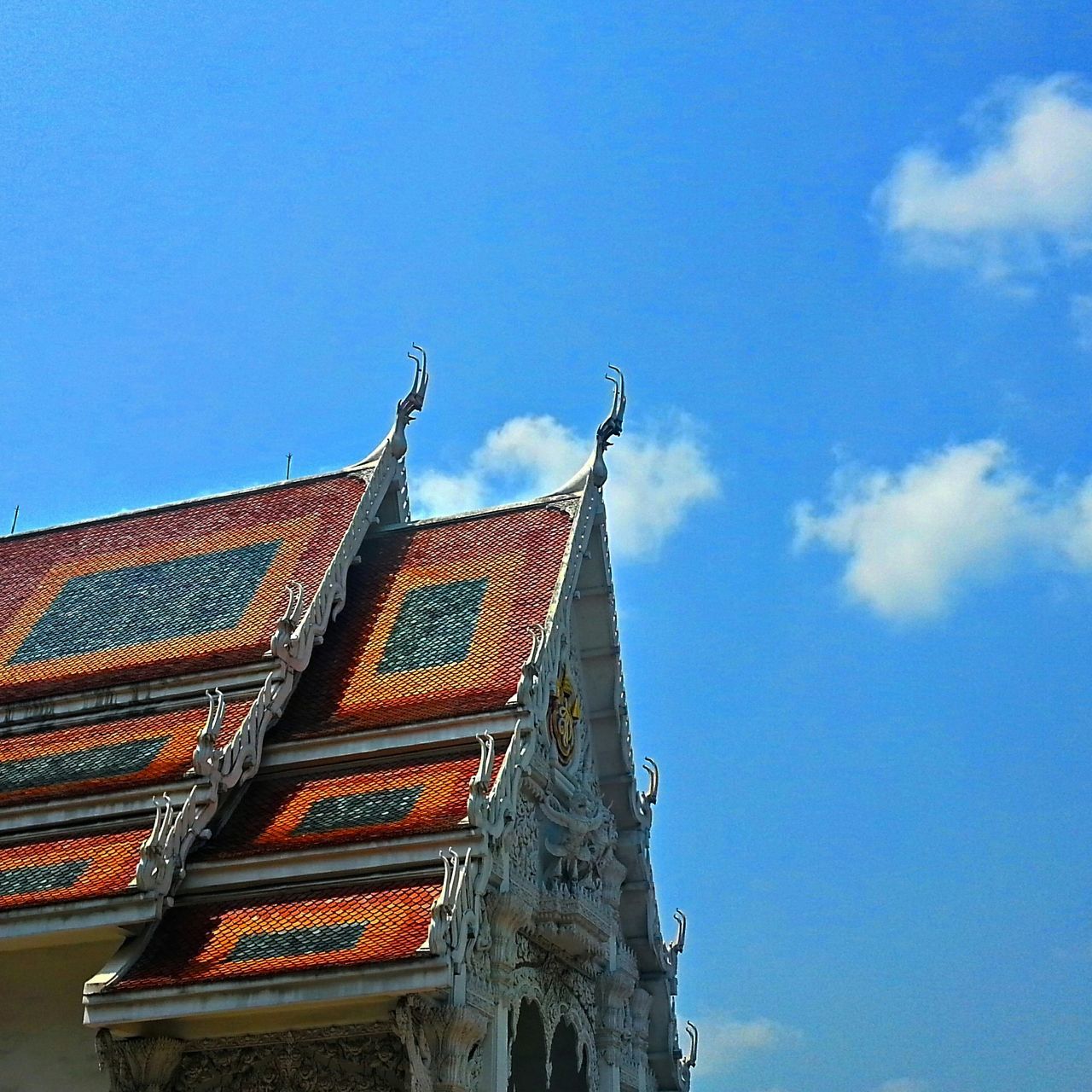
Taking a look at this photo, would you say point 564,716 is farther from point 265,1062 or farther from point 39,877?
point 39,877

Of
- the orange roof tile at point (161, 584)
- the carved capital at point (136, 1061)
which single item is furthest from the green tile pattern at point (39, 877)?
the orange roof tile at point (161, 584)

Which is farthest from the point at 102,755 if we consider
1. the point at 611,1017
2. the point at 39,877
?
the point at 611,1017

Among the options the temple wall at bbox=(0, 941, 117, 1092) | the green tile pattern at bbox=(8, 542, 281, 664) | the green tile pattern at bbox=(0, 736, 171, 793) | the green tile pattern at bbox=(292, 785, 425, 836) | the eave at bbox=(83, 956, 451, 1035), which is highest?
the green tile pattern at bbox=(8, 542, 281, 664)

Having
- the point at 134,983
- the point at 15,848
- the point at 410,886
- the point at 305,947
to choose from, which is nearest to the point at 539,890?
the point at 410,886

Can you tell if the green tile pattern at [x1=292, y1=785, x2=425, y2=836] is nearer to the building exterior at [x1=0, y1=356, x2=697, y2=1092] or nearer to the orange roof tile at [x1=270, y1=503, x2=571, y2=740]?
the building exterior at [x1=0, y1=356, x2=697, y2=1092]

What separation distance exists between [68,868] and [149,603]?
5.01 meters

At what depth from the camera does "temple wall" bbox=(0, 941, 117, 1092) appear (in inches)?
519

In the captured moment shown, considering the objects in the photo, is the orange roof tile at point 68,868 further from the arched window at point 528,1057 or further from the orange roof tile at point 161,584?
the arched window at point 528,1057

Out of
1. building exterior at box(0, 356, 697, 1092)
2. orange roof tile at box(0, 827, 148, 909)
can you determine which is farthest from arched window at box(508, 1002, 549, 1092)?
orange roof tile at box(0, 827, 148, 909)

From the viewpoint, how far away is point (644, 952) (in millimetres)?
18188

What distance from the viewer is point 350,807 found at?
1420 cm

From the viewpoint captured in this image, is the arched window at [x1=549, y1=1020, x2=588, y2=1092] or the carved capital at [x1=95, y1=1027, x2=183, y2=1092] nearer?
the carved capital at [x1=95, y1=1027, x2=183, y2=1092]

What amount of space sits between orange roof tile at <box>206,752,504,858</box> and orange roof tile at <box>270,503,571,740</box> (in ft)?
1.82

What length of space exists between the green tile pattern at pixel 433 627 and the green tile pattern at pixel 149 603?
183 cm
